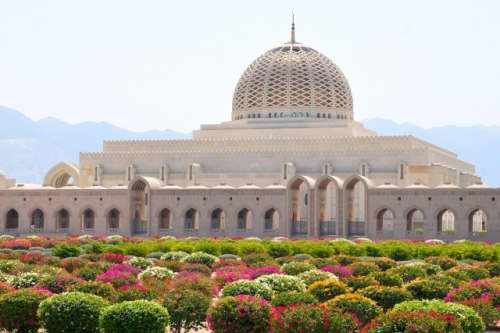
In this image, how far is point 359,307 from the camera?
1381 cm

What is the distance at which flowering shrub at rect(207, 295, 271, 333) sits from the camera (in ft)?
→ 43.2

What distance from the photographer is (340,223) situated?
129ft

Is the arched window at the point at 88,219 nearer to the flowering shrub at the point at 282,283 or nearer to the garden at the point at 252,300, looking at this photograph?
the garden at the point at 252,300

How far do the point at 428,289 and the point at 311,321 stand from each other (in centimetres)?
521

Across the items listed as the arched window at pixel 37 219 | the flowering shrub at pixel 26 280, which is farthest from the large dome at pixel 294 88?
the flowering shrub at pixel 26 280

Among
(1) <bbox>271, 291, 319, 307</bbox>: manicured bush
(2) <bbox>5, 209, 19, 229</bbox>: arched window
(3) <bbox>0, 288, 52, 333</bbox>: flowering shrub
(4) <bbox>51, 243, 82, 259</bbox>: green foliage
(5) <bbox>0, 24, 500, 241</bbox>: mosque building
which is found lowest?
(3) <bbox>0, 288, 52, 333</bbox>: flowering shrub

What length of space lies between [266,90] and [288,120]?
2.78 m

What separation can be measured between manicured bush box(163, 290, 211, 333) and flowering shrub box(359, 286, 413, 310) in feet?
10.4

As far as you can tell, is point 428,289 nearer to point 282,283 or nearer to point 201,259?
point 282,283

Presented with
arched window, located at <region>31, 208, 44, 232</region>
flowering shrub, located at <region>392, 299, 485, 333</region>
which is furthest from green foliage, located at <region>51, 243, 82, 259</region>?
arched window, located at <region>31, 208, 44, 232</region>

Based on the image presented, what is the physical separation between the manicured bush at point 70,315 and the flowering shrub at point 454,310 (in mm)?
5007

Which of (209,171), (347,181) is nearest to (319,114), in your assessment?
(209,171)

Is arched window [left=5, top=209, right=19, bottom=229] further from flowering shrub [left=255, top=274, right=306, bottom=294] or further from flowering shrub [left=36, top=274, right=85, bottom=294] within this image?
flowering shrub [left=255, top=274, right=306, bottom=294]

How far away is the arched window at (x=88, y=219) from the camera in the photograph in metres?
44.4
